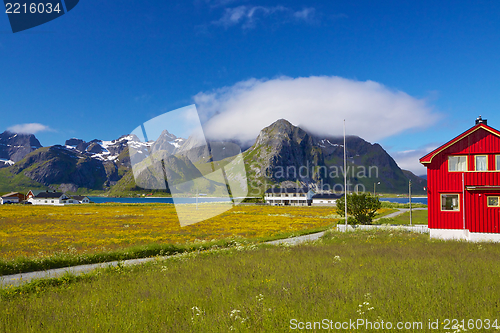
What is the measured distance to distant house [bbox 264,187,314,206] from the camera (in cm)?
16050

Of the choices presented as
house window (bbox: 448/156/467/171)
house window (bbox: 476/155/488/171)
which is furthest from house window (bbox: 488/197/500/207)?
house window (bbox: 448/156/467/171)

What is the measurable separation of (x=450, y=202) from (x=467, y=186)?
2.06 m

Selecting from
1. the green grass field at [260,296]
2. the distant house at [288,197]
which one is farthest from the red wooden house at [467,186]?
the distant house at [288,197]

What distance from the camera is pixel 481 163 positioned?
83.4 ft

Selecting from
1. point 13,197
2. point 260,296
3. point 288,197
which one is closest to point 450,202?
point 260,296

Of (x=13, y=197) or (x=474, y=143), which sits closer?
(x=474, y=143)

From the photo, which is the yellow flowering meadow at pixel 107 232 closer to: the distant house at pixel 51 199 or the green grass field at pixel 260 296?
the green grass field at pixel 260 296

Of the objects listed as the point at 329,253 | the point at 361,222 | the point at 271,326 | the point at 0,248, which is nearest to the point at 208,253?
the point at 329,253

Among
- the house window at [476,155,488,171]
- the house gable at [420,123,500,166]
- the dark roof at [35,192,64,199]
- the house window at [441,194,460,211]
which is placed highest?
the house gable at [420,123,500,166]

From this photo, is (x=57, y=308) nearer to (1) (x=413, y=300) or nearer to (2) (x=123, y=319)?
(2) (x=123, y=319)

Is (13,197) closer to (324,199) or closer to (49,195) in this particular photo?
(49,195)

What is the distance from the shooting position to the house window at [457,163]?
2592 cm

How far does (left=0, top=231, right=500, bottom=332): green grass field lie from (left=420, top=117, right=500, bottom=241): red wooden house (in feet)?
38.9

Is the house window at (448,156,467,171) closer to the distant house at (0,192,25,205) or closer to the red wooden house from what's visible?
the red wooden house
